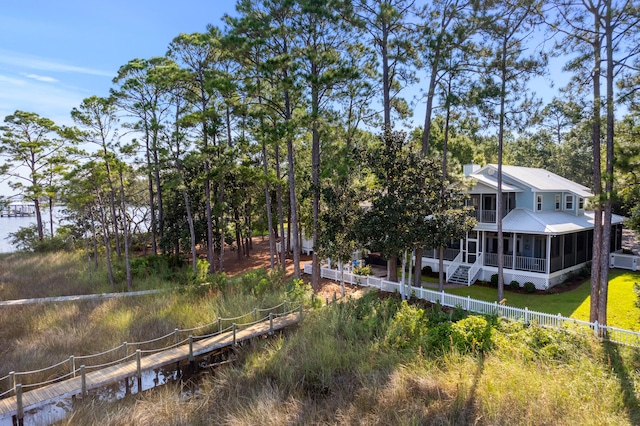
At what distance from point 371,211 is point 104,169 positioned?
12.6 meters

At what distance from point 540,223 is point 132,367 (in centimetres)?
1771

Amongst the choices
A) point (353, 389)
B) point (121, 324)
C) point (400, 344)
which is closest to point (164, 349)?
point (121, 324)

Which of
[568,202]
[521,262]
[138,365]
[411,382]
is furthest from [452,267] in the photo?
[138,365]

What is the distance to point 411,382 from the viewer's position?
6883 mm

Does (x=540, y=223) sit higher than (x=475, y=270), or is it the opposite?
(x=540, y=223)

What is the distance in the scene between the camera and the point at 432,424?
5680 mm

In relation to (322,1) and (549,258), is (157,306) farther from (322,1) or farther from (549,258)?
(549,258)

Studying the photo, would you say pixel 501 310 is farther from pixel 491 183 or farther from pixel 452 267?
pixel 491 183

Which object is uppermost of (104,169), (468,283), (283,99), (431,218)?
(283,99)

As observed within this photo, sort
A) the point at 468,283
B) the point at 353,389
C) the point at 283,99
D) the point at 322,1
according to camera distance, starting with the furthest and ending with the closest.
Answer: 1. the point at 468,283
2. the point at 283,99
3. the point at 322,1
4. the point at 353,389

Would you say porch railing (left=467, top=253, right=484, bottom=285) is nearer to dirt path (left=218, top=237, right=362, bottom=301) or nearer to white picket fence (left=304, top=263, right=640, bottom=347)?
white picket fence (left=304, top=263, right=640, bottom=347)

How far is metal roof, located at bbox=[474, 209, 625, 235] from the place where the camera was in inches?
677

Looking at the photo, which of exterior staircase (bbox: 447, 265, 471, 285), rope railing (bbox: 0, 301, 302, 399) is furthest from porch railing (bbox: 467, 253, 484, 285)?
rope railing (bbox: 0, 301, 302, 399)

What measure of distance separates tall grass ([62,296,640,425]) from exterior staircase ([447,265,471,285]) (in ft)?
29.4
